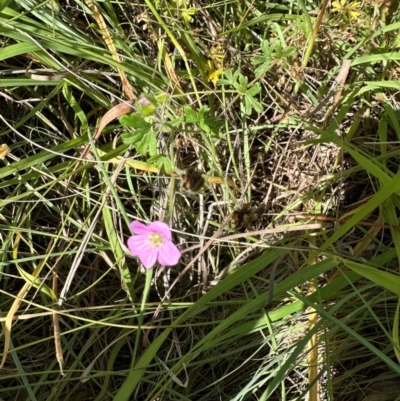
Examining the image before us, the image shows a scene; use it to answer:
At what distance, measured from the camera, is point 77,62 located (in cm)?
133

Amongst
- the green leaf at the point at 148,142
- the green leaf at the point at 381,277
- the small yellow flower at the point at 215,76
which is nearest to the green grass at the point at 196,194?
the small yellow flower at the point at 215,76

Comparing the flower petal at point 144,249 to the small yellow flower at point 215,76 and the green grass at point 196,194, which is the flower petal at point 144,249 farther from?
the small yellow flower at point 215,76

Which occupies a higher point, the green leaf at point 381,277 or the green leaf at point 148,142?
the green leaf at point 148,142

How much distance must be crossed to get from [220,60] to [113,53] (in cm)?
27

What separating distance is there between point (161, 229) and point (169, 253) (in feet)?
0.18

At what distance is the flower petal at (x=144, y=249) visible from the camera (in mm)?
1023

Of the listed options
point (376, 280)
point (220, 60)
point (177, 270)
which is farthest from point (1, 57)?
point (376, 280)

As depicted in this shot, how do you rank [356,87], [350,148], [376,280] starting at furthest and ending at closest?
1. [356,87]
2. [350,148]
3. [376,280]

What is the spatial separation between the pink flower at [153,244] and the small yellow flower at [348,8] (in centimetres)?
74

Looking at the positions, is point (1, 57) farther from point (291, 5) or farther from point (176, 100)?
point (291, 5)

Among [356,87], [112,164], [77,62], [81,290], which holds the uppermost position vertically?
[77,62]

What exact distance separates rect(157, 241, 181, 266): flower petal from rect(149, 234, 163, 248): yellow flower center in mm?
11

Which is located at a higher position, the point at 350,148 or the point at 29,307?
the point at 350,148

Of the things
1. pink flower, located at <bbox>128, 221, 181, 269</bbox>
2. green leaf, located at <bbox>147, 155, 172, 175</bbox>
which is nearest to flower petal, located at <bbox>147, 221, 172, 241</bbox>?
pink flower, located at <bbox>128, 221, 181, 269</bbox>
